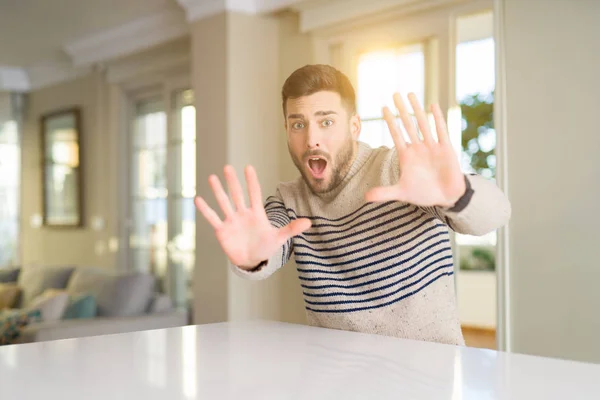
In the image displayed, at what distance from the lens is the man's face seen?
160 centimetres

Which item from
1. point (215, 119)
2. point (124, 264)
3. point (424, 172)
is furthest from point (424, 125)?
point (124, 264)

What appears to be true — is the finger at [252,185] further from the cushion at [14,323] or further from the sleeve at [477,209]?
the cushion at [14,323]

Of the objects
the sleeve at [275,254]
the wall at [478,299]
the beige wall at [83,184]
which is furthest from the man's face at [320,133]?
the wall at [478,299]

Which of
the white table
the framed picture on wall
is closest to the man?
the white table

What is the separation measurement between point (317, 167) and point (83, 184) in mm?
4859

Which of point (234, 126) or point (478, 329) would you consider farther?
point (478, 329)

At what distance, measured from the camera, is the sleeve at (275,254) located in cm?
152

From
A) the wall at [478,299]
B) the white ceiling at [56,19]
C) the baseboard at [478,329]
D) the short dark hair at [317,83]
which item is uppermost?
the white ceiling at [56,19]

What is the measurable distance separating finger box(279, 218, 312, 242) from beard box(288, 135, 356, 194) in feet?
0.87

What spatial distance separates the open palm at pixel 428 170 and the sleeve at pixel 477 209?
0.06 ft

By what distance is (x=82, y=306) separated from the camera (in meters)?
4.16

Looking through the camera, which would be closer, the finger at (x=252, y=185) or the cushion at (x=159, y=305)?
the finger at (x=252, y=185)

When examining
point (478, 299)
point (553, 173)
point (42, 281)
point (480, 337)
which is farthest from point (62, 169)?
point (553, 173)

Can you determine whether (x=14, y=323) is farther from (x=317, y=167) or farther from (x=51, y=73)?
(x=51, y=73)
